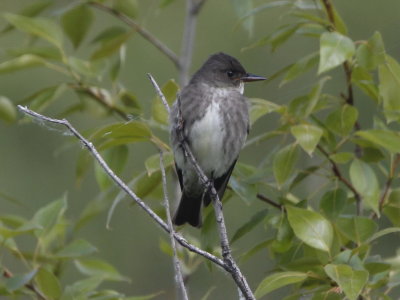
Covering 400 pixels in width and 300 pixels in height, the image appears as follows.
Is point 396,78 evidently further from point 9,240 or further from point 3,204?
point 3,204

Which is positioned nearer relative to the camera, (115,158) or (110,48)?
(115,158)

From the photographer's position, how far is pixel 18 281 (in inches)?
129

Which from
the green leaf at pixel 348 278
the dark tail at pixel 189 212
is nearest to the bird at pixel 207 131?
the dark tail at pixel 189 212

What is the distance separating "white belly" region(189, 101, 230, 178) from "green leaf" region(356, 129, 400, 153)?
87 centimetres

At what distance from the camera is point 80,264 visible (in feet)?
12.4

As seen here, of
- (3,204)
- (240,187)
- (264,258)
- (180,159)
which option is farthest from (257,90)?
(240,187)

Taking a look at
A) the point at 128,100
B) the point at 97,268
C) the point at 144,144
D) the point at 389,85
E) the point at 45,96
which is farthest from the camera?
the point at 144,144

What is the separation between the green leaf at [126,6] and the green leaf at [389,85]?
4.18ft

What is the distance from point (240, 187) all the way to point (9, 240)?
0.84 meters

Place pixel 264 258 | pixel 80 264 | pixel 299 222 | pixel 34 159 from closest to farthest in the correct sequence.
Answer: pixel 299 222
pixel 80 264
pixel 264 258
pixel 34 159

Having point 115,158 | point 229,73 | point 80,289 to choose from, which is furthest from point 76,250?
point 229,73

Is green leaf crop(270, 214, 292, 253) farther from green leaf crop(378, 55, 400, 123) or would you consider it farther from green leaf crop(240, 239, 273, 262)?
green leaf crop(378, 55, 400, 123)

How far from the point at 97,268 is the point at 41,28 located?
3.20ft

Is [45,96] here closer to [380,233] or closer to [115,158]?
[115,158]
